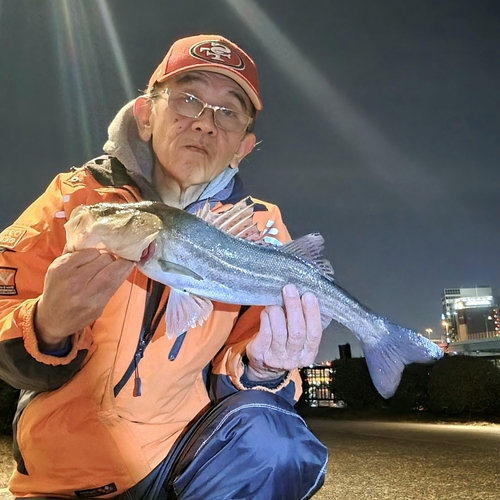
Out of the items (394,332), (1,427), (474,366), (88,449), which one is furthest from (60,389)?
(474,366)

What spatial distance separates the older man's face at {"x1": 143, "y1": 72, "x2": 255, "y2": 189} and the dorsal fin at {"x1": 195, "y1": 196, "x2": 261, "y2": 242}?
1.70ft

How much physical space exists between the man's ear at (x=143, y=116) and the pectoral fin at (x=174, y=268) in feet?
4.56

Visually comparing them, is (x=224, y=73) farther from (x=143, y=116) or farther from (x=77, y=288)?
(x=77, y=288)

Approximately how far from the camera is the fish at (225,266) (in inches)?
99.8

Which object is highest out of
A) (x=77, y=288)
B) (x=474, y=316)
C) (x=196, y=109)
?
(x=196, y=109)

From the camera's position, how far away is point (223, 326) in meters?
3.54

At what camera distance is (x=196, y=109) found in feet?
11.7

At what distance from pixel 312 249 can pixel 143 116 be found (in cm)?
164

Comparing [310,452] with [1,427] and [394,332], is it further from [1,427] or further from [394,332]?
[1,427]

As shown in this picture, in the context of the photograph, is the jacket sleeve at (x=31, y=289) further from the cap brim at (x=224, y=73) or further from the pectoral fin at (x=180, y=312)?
the cap brim at (x=224, y=73)

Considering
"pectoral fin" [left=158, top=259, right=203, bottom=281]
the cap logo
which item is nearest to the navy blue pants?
"pectoral fin" [left=158, top=259, right=203, bottom=281]

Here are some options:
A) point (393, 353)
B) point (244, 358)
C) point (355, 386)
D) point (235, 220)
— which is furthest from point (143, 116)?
point (355, 386)

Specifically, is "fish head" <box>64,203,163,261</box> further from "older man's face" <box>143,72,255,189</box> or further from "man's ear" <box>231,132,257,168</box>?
"man's ear" <box>231,132,257,168</box>

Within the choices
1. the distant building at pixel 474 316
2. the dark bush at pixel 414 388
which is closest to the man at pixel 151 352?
the dark bush at pixel 414 388
